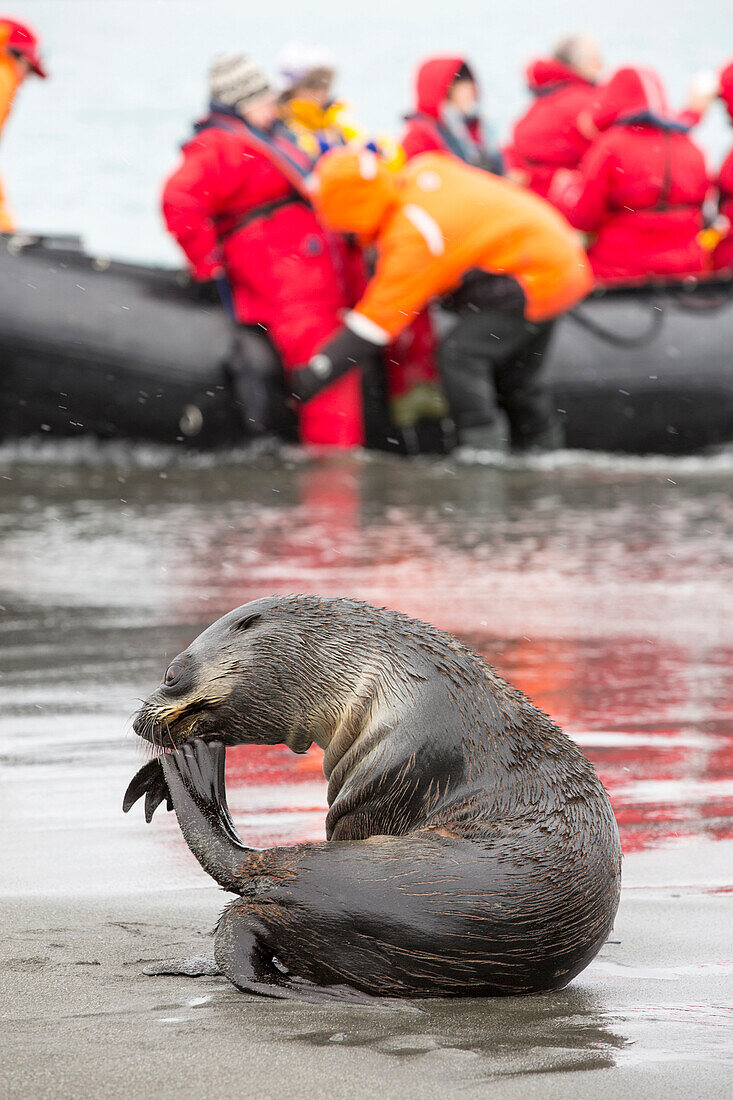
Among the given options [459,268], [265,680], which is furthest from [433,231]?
[265,680]

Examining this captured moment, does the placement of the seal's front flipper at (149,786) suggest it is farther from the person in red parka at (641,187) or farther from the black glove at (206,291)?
the person in red parka at (641,187)

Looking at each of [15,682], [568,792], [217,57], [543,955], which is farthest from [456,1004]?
[217,57]

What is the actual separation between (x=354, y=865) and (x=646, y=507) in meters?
8.05

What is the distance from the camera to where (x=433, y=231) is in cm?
1145

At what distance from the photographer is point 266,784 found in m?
4.27

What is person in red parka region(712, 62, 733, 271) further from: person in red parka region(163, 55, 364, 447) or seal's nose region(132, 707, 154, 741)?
seal's nose region(132, 707, 154, 741)

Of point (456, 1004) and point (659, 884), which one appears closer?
point (456, 1004)

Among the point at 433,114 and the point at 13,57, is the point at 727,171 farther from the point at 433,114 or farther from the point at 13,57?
the point at 13,57

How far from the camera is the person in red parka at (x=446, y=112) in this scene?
524 inches

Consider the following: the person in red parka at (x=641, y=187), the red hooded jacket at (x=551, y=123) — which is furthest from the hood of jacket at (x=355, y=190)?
the red hooded jacket at (x=551, y=123)

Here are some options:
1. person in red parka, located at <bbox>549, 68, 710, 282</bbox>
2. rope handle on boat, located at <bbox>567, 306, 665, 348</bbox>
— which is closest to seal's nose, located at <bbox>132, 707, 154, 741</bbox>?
rope handle on boat, located at <bbox>567, 306, 665, 348</bbox>

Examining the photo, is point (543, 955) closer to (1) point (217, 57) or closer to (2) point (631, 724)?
(2) point (631, 724)

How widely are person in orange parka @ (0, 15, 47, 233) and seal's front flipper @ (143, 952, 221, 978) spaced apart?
10451 millimetres

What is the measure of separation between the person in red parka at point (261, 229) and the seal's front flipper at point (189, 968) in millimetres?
9388
